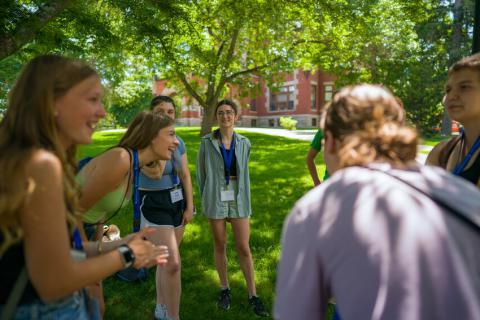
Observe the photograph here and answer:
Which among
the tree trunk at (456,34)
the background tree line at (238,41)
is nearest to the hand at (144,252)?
the background tree line at (238,41)

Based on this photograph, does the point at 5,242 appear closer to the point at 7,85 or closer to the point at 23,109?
the point at 23,109

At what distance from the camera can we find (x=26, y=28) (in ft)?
15.1

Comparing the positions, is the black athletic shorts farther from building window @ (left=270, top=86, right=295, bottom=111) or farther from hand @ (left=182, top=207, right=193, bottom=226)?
building window @ (left=270, top=86, right=295, bottom=111)

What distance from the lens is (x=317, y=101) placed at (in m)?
50.6

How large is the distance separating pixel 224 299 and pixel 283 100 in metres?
48.6

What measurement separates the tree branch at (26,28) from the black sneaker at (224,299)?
3884 mm

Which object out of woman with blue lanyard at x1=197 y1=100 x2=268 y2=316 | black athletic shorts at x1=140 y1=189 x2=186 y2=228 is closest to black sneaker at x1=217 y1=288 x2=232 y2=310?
woman with blue lanyard at x1=197 y1=100 x2=268 y2=316

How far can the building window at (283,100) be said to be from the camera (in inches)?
2008

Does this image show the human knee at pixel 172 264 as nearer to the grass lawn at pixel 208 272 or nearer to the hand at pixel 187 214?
the hand at pixel 187 214

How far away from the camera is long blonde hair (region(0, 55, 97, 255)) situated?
1332mm

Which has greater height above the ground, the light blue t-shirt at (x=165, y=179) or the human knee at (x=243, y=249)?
the light blue t-shirt at (x=165, y=179)

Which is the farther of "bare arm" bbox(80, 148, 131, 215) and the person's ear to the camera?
"bare arm" bbox(80, 148, 131, 215)

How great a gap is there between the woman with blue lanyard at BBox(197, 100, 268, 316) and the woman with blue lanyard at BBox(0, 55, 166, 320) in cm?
247

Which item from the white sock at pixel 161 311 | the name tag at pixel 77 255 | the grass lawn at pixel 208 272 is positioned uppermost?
the name tag at pixel 77 255
